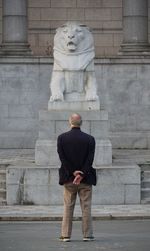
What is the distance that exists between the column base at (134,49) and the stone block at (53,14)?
2.44 metres

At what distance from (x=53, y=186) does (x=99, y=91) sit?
11822 millimetres

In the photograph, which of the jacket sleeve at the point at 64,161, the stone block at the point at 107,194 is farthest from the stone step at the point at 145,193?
the jacket sleeve at the point at 64,161

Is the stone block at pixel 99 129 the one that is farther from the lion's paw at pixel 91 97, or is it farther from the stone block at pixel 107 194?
the stone block at pixel 107 194

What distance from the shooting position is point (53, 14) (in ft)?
140

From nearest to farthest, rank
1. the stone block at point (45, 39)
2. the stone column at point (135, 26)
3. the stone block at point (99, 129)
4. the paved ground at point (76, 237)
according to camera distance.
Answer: the paved ground at point (76, 237) → the stone block at point (99, 129) → the stone column at point (135, 26) → the stone block at point (45, 39)

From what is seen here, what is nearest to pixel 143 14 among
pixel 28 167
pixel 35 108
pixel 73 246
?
pixel 35 108

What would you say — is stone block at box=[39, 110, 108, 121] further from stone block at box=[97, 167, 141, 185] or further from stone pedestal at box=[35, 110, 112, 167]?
stone block at box=[97, 167, 141, 185]

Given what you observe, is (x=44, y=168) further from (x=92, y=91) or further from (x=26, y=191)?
(x=92, y=91)

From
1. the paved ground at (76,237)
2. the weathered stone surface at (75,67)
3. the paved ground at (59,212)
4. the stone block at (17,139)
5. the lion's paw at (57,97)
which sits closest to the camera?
the paved ground at (76,237)

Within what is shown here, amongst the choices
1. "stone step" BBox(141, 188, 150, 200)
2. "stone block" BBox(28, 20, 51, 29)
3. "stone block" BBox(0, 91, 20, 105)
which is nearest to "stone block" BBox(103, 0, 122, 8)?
"stone block" BBox(28, 20, 51, 29)

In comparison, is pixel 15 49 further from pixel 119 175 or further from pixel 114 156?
pixel 119 175

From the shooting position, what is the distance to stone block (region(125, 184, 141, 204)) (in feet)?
95.2

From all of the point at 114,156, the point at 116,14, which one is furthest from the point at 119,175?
the point at 116,14

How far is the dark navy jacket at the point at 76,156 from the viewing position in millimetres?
22234
